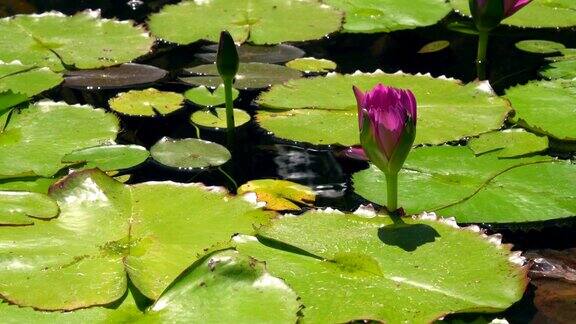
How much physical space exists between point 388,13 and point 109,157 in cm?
142

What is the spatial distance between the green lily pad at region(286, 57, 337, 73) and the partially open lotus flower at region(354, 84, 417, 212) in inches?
38.5

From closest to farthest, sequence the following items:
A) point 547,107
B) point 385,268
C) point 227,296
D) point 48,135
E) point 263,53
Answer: point 227,296 → point 385,268 → point 48,135 → point 547,107 → point 263,53

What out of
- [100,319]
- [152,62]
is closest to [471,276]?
[100,319]

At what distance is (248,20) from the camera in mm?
2959

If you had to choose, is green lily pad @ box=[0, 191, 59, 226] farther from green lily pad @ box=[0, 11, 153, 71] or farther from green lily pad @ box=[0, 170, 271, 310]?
green lily pad @ box=[0, 11, 153, 71]

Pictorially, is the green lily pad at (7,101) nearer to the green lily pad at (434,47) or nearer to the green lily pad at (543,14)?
the green lily pad at (434,47)

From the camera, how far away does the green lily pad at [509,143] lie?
1988 millimetres

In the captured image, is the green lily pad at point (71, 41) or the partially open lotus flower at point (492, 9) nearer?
the partially open lotus flower at point (492, 9)

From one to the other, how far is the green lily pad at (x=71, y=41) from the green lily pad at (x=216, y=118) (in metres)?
0.49

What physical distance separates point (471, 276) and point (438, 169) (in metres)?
0.50

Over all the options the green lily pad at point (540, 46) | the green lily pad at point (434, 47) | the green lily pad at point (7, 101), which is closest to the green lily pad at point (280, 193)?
the green lily pad at point (7, 101)

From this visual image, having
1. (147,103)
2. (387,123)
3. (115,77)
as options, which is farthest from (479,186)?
(115,77)

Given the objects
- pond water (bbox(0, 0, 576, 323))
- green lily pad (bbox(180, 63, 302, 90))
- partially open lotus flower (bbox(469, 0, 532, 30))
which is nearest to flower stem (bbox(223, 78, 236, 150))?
pond water (bbox(0, 0, 576, 323))

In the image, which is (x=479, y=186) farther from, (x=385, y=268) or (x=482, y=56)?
(x=482, y=56)
